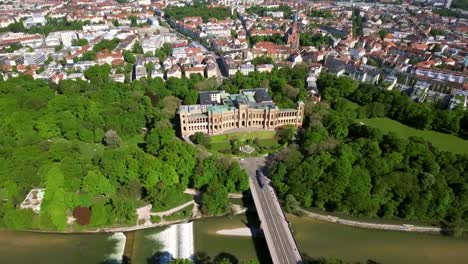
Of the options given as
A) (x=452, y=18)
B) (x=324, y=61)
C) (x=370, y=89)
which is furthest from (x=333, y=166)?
(x=452, y=18)

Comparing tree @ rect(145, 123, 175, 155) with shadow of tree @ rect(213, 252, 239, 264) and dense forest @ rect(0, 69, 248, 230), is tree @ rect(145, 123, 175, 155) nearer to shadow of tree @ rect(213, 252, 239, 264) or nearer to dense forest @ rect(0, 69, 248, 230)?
dense forest @ rect(0, 69, 248, 230)

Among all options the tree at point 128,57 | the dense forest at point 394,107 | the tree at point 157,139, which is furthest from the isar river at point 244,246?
→ the tree at point 128,57

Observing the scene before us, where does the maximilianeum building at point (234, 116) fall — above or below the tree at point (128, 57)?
below

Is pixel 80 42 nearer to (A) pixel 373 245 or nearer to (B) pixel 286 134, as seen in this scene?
(B) pixel 286 134

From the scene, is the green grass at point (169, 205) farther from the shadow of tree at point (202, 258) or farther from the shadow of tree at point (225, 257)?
the shadow of tree at point (225, 257)

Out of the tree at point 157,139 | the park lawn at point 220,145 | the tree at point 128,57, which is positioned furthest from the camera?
the tree at point 128,57

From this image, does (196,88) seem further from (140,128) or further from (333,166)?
(333,166)
